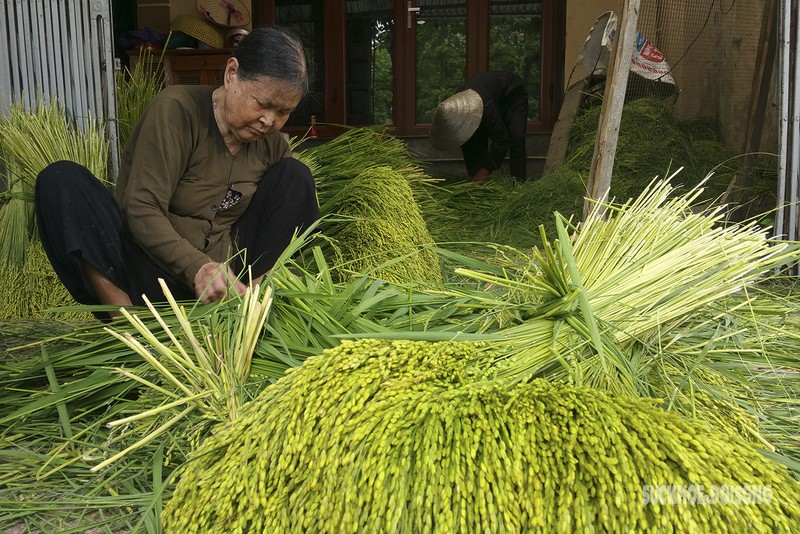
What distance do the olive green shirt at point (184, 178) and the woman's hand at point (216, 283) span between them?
0.26ft

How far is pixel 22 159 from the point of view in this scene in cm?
320

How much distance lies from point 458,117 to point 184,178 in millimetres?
3075

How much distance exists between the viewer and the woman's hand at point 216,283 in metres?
1.81

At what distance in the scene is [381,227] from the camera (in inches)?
116

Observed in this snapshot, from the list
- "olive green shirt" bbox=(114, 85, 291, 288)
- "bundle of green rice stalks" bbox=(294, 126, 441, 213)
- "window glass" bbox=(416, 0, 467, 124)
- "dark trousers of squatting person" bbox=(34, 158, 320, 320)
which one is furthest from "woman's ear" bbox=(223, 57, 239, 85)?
"window glass" bbox=(416, 0, 467, 124)

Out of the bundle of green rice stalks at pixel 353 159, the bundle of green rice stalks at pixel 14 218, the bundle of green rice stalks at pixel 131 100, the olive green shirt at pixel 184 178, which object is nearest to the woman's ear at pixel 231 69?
the olive green shirt at pixel 184 178

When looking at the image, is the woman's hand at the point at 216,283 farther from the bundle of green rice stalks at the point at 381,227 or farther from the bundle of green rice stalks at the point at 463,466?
the bundle of green rice stalks at the point at 381,227

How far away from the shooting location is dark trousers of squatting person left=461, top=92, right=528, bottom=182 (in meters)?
5.66

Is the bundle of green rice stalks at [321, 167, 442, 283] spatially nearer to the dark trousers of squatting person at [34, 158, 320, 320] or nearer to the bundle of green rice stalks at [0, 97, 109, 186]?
the dark trousers of squatting person at [34, 158, 320, 320]

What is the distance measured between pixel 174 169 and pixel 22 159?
134 centimetres

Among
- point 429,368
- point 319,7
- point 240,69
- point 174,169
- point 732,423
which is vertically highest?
point 319,7

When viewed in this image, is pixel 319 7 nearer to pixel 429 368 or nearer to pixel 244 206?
pixel 244 206

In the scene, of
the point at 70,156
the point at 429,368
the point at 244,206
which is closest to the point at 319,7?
the point at 70,156

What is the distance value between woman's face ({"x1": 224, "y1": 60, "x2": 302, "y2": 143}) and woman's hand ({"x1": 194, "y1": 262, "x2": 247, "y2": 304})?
438 mm
